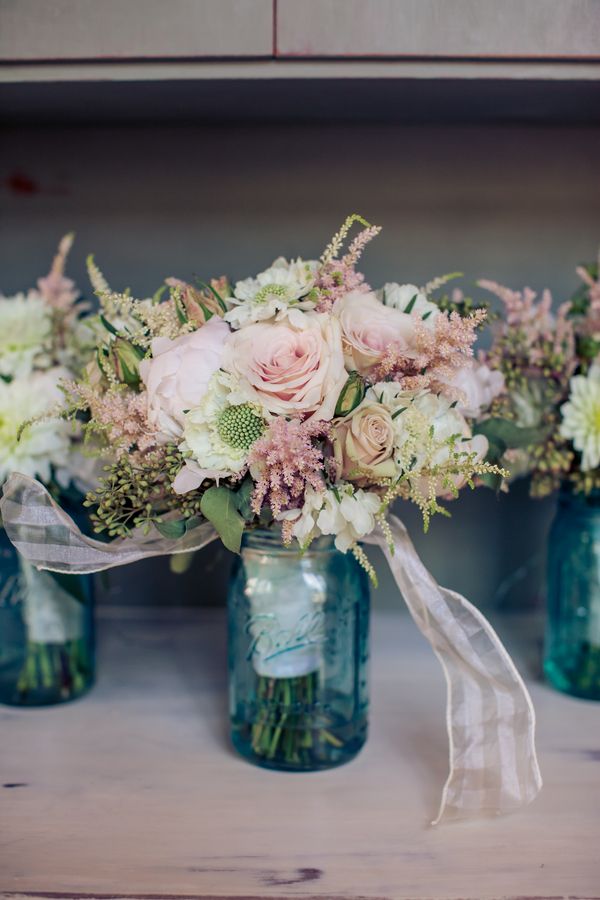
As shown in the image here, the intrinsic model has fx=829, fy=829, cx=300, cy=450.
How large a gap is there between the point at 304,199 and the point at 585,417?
52 cm

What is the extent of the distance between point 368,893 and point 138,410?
432 mm

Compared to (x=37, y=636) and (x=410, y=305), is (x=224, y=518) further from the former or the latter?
(x=37, y=636)

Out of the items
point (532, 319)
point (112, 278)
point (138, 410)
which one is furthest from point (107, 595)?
point (532, 319)

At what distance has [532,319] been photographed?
0.93 meters

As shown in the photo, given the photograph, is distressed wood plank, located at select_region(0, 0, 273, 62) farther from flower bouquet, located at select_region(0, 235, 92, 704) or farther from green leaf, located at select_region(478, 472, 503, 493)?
green leaf, located at select_region(478, 472, 503, 493)

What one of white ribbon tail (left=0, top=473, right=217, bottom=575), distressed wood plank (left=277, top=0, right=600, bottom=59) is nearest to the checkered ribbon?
white ribbon tail (left=0, top=473, right=217, bottom=575)

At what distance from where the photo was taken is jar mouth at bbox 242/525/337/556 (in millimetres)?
797

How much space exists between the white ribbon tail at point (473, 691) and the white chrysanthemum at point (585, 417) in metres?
0.25

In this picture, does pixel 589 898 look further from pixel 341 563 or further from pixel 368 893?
pixel 341 563

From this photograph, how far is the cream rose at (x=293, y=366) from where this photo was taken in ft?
2.20

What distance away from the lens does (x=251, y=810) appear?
2.48ft

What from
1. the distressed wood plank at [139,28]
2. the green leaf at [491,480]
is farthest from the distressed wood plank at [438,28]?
the green leaf at [491,480]

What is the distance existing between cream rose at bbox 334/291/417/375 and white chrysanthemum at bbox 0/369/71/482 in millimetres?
349

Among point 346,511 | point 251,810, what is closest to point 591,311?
point 346,511
